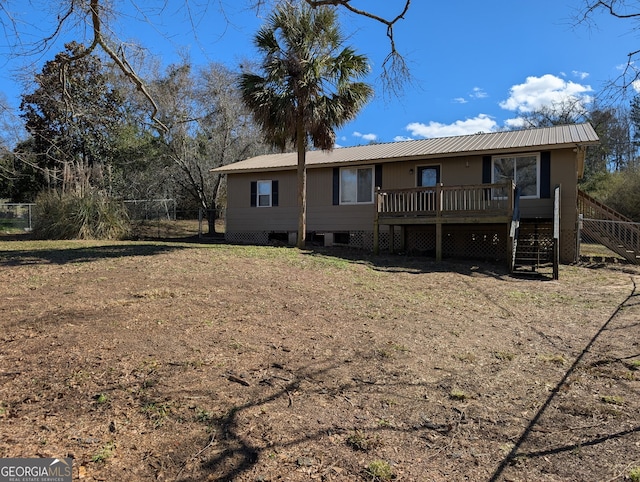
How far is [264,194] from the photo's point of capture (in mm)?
17938

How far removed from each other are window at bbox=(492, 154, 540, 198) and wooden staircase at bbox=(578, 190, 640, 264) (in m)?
1.59

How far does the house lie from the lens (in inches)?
494

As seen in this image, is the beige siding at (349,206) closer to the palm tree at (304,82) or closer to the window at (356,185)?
the window at (356,185)

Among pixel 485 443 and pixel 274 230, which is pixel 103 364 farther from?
pixel 274 230

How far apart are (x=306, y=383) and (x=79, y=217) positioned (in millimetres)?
14293

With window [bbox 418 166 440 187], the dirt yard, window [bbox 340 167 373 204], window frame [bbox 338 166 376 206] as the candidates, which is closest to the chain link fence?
window frame [bbox 338 166 376 206]

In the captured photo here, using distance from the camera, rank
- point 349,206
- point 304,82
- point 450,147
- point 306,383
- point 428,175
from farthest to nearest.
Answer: point 349,206 < point 428,175 < point 450,147 < point 304,82 < point 306,383

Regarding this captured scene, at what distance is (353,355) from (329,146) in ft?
31.4

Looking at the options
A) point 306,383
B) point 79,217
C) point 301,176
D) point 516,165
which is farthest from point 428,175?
point 306,383

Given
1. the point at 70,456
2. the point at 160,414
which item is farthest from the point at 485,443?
the point at 70,456

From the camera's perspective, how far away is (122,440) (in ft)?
8.78

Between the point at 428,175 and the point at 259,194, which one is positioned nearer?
the point at 428,175

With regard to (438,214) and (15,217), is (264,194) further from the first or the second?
(15,217)

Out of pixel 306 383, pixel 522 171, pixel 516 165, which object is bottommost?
pixel 306 383
